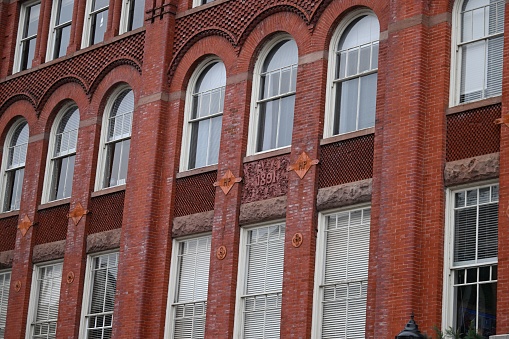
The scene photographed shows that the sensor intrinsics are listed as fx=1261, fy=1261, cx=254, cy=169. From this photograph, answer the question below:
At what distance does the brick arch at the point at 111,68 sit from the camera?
1238 inches

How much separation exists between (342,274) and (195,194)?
501cm

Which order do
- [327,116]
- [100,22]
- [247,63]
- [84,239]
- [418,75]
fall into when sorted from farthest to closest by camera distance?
[100,22], [84,239], [247,63], [327,116], [418,75]

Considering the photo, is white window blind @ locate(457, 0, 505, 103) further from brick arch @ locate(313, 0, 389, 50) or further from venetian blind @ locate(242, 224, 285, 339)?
venetian blind @ locate(242, 224, 285, 339)

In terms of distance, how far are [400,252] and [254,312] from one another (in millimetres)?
4467

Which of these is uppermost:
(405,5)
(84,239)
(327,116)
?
(405,5)

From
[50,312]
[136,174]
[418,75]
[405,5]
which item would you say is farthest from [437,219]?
[50,312]

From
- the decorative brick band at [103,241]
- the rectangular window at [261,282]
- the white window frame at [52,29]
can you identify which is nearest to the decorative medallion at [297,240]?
the rectangular window at [261,282]

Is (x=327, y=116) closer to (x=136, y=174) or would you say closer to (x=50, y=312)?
(x=136, y=174)

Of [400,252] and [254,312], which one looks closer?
[400,252]

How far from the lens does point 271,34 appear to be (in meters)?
28.3

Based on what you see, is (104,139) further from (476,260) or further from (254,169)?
(476,260)

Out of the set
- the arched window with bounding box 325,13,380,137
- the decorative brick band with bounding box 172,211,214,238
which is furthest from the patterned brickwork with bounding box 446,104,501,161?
the decorative brick band with bounding box 172,211,214,238

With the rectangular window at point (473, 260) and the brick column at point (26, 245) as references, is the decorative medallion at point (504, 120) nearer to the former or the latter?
the rectangular window at point (473, 260)

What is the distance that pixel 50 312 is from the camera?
31797 mm
